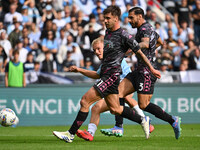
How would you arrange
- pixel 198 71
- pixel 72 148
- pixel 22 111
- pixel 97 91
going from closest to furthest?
pixel 72 148 < pixel 97 91 < pixel 22 111 < pixel 198 71

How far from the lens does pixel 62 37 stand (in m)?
17.8

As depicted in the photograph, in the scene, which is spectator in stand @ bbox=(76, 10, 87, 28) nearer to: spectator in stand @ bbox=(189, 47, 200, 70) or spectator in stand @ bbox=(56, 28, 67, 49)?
spectator in stand @ bbox=(56, 28, 67, 49)

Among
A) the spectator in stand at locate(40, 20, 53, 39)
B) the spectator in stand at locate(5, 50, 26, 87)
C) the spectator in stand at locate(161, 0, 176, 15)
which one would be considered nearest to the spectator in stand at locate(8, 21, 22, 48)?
the spectator in stand at locate(40, 20, 53, 39)

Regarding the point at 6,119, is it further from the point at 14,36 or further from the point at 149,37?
the point at 14,36

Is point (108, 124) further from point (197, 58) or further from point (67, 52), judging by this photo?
point (197, 58)

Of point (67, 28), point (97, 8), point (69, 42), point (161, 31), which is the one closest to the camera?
point (69, 42)

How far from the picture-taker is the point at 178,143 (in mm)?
8758

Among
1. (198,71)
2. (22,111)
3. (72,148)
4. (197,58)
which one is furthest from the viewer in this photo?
(197,58)

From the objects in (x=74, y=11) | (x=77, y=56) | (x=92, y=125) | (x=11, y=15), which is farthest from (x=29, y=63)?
(x=92, y=125)

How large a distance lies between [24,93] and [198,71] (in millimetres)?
5741

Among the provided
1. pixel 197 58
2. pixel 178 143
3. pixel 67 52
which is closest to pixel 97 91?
pixel 178 143

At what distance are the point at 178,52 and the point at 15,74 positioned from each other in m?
6.48

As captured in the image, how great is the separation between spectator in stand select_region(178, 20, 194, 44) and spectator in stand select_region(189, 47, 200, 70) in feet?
3.95

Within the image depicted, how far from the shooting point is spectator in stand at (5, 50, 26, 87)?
14781 mm
